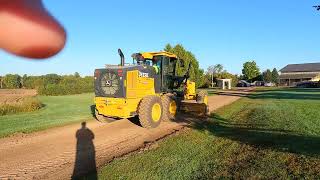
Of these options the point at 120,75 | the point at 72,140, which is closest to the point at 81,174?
the point at 72,140

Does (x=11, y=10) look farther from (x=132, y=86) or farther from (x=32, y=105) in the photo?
(x=32, y=105)

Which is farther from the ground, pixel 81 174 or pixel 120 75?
pixel 120 75

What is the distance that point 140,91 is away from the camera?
15133 millimetres

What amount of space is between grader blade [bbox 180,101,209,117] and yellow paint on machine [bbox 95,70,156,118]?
3779 mm

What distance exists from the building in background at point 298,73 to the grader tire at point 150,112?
341 ft

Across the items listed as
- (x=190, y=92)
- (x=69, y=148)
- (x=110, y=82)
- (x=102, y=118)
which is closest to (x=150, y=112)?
(x=110, y=82)

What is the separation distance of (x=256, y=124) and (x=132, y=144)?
5.58 metres

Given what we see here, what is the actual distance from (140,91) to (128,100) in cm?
99

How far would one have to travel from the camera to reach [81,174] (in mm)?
8227

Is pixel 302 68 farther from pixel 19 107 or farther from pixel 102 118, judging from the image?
pixel 102 118

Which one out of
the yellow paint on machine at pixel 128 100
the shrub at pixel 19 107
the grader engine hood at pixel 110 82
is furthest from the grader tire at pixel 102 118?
the shrub at pixel 19 107

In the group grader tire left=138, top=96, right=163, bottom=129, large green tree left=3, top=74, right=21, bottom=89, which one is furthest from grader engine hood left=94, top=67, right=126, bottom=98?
large green tree left=3, top=74, right=21, bottom=89

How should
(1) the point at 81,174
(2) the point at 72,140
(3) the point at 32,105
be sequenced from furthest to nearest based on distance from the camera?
(3) the point at 32,105 → (2) the point at 72,140 → (1) the point at 81,174

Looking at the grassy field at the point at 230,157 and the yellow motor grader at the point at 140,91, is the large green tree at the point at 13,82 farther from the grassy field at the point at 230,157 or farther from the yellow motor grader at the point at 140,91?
the grassy field at the point at 230,157
